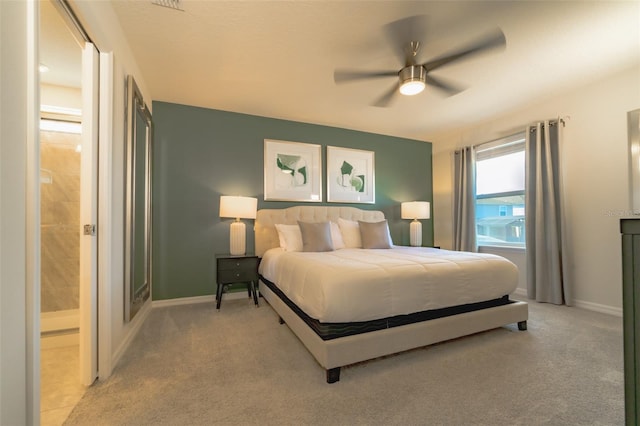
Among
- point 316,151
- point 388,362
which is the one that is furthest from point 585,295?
point 316,151

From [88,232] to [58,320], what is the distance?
1.52 metres

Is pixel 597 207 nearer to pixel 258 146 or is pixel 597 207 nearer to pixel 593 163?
pixel 593 163

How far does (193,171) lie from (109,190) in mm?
1751

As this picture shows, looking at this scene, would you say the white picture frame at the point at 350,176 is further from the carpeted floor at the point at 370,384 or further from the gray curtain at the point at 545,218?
the carpeted floor at the point at 370,384

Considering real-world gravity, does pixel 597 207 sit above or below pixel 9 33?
below

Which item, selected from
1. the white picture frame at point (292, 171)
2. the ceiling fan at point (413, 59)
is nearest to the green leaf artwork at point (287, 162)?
the white picture frame at point (292, 171)

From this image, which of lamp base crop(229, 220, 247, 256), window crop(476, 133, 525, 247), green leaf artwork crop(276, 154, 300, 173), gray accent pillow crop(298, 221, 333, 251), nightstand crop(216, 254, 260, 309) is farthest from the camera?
green leaf artwork crop(276, 154, 300, 173)

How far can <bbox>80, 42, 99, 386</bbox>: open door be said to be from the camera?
1.59 m

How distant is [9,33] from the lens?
0.87m

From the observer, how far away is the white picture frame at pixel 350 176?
4164mm

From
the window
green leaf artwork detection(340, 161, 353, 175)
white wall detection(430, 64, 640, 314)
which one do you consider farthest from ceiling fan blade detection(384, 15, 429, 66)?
the window

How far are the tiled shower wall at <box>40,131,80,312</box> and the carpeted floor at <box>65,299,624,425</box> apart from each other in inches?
39.6

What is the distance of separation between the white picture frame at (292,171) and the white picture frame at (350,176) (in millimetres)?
215

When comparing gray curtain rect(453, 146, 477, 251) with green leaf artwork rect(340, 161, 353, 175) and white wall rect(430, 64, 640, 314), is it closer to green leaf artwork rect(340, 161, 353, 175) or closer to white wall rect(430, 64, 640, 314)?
white wall rect(430, 64, 640, 314)
